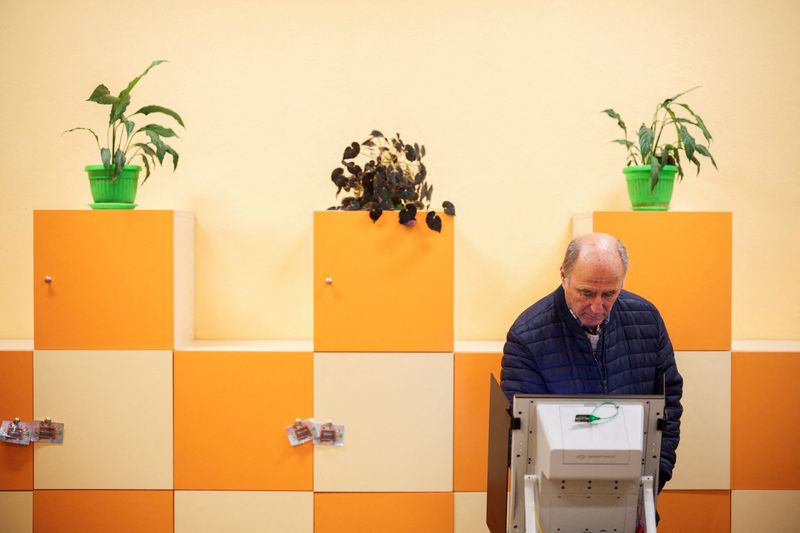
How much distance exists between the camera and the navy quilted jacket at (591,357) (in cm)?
215

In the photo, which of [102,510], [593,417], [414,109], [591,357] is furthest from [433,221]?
[102,510]

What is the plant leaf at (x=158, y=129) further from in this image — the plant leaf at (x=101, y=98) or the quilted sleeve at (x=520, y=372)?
the quilted sleeve at (x=520, y=372)

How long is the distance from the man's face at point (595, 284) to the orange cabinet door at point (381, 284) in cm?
73

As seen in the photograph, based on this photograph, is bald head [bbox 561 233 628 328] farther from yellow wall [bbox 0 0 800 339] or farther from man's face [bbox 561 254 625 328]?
yellow wall [bbox 0 0 800 339]

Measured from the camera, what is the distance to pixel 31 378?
2.80 metres

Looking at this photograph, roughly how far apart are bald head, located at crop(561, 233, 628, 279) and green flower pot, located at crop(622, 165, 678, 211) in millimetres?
764

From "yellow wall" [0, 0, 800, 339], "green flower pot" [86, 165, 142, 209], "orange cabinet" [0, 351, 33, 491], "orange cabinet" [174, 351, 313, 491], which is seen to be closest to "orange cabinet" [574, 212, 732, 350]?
"yellow wall" [0, 0, 800, 339]

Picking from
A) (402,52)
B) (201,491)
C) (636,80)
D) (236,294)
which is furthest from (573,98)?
(201,491)

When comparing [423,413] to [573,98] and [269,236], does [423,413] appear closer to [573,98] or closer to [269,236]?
[269,236]

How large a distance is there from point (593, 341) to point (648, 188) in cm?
87

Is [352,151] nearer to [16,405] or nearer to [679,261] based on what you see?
[679,261]

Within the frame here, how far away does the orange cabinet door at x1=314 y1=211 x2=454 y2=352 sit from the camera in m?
2.76

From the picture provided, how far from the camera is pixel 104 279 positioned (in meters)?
2.78

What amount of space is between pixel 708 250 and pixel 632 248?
Answer: 0.30 meters
